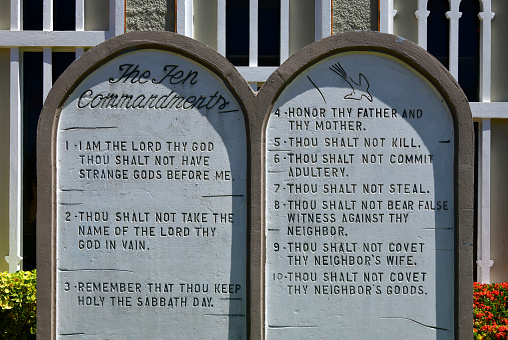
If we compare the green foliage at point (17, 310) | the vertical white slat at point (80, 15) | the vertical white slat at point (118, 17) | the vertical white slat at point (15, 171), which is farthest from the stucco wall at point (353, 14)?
the green foliage at point (17, 310)

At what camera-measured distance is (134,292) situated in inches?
168

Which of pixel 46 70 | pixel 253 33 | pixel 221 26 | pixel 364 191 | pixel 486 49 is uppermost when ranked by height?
pixel 221 26

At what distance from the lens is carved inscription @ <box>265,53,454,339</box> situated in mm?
4250

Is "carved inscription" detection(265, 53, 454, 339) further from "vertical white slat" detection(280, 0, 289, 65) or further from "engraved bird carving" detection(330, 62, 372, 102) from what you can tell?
"vertical white slat" detection(280, 0, 289, 65)

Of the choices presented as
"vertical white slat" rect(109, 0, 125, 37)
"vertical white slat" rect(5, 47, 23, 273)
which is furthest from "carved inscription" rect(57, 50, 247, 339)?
"vertical white slat" rect(5, 47, 23, 273)

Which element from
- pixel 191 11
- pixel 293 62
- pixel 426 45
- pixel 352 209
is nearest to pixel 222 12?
pixel 191 11

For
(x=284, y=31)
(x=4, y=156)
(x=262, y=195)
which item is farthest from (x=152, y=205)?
(x=4, y=156)

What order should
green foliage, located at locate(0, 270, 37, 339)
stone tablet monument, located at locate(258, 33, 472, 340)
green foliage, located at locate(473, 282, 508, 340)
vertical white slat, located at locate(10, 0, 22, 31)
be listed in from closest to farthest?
stone tablet monument, located at locate(258, 33, 472, 340)
green foliage, located at locate(0, 270, 37, 339)
green foliage, located at locate(473, 282, 508, 340)
vertical white slat, located at locate(10, 0, 22, 31)

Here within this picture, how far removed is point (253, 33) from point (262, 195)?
193 inches

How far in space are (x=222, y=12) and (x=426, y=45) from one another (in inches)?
125

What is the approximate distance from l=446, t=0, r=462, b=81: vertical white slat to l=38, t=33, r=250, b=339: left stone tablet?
5591 mm

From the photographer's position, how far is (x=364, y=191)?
4293mm

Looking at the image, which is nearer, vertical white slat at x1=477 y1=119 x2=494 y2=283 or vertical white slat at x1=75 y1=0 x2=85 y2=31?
vertical white slat at x1=75 y1=0 x2=85 y2=31

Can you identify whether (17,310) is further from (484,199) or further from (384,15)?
(484,199)
